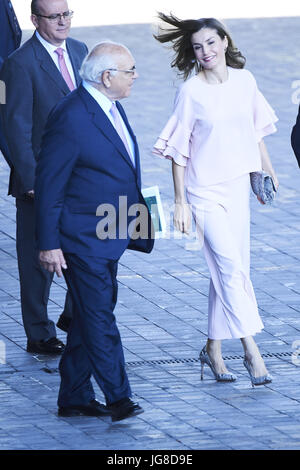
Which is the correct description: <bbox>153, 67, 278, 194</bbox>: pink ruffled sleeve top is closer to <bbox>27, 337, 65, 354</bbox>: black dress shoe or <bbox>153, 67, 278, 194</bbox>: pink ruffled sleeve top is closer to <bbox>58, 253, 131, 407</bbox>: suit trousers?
<bbox>58, 253, 131, 407</bbox>: suit trousers

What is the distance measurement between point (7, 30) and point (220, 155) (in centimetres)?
241

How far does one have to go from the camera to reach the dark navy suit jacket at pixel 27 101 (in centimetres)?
737

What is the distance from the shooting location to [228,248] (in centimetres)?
698

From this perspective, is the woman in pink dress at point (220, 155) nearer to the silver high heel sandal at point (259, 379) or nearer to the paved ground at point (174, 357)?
the silver high heel sandal at point (259, 379)

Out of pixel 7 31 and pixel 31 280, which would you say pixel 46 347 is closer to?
pixel 31 280

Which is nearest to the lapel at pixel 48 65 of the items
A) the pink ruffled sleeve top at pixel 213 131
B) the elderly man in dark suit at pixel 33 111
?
the elderly man in dark suit at pixel 33 111

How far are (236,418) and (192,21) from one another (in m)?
2.07

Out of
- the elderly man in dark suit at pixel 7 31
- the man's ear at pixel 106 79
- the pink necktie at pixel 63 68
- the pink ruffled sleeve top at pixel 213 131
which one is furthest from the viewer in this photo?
the elderly man in dark suit at pixel 7 31

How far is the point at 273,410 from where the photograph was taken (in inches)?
259

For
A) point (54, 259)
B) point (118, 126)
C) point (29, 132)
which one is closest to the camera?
point (54, 259)

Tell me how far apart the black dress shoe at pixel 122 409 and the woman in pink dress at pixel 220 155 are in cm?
77

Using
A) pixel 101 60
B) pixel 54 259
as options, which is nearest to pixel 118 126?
pixel 101 60

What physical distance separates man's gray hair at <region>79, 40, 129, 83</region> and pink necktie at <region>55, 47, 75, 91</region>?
1259mm

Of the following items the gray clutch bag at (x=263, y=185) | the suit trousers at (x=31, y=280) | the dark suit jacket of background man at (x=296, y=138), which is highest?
the dark suit jacket of background man at (x=296, y=138)
